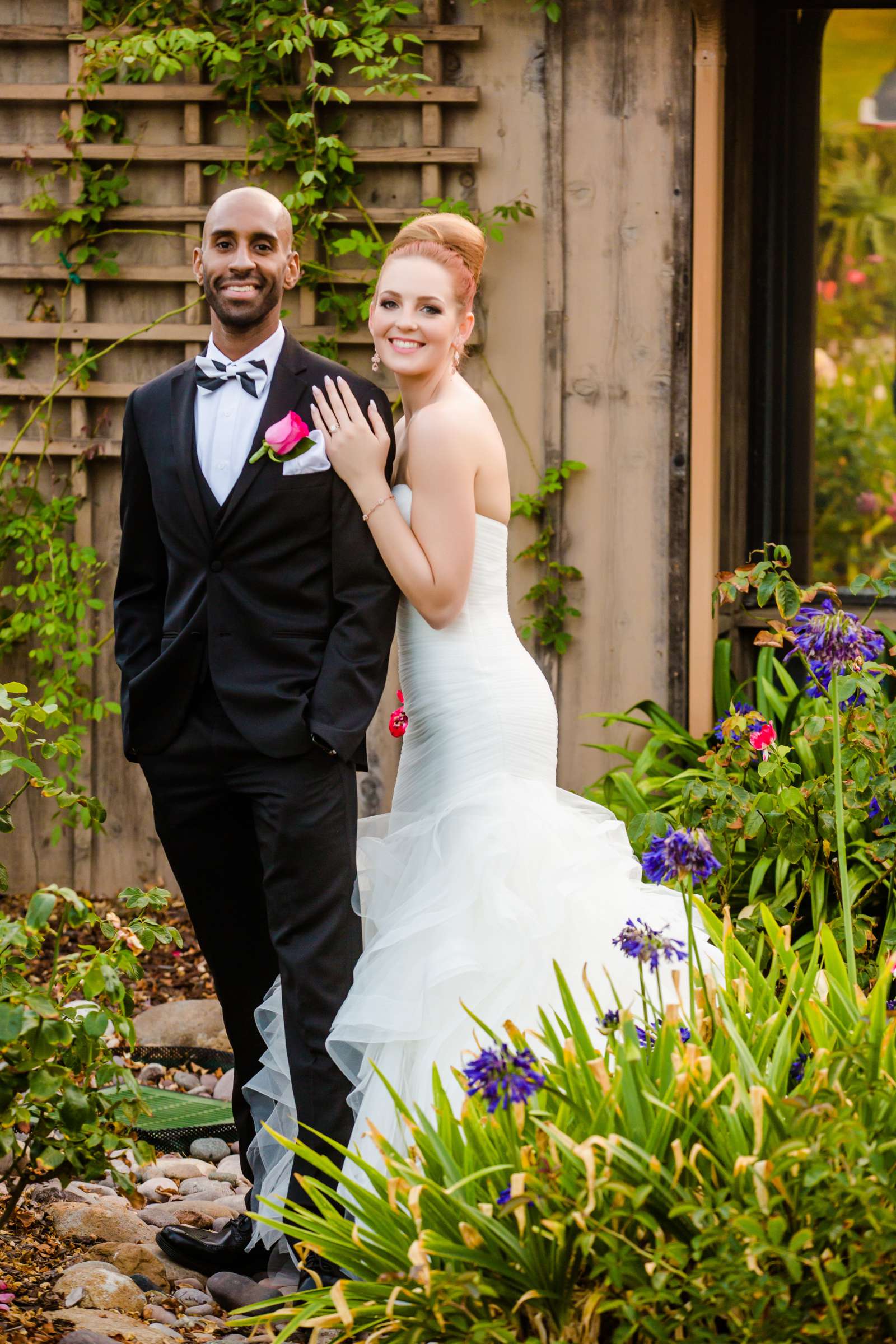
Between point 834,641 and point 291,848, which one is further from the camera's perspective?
point 291,848

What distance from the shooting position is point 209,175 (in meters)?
4.77

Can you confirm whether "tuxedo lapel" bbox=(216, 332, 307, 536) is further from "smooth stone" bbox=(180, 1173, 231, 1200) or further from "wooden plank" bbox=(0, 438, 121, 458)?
"wooden plank" bbox=(0, 438, 121, 458)

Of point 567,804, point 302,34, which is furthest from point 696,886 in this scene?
point 302,34

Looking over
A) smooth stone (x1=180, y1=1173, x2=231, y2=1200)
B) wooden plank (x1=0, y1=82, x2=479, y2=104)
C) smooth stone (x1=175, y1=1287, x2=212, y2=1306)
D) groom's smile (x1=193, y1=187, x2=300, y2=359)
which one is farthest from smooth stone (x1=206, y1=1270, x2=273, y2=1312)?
wooden plank (x1=0, y1=82, x2=479, y2=104)

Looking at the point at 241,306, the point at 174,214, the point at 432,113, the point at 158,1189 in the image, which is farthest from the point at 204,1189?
the point at 432,113

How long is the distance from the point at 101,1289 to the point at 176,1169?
32.2 inches

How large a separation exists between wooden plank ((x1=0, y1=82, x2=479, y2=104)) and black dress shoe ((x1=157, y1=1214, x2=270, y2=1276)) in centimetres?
356

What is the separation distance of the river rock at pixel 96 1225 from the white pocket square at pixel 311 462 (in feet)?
5.16

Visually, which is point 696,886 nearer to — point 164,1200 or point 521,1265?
point 164,1200

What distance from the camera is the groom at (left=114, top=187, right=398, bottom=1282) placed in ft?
8.39

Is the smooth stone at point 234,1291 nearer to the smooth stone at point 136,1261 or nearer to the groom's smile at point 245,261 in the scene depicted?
the smooth stone at point 136,1261

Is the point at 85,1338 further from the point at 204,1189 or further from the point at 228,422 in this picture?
the point at 228,422

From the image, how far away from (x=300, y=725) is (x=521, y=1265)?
109cm

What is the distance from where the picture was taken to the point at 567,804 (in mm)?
2803
